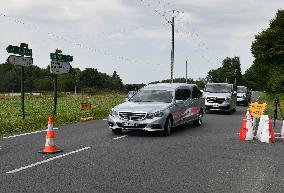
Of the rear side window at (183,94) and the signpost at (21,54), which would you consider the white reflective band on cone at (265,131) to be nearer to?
the rear side window at (183,94)

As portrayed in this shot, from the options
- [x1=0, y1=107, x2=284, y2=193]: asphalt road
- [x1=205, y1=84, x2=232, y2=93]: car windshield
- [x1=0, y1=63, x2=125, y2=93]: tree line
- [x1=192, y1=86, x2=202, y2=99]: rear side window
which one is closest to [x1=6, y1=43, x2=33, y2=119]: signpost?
[x1=0, y1=107, x2=284, y2=193]: asphalt road

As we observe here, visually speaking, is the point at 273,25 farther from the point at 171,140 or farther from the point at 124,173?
the point at 124,173

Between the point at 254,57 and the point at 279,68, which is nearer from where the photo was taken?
the point at 279,68

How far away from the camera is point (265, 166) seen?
8.77 metres

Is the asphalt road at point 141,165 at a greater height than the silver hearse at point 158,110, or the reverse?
the silver hearse at point 158,110

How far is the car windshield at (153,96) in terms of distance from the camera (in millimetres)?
14891

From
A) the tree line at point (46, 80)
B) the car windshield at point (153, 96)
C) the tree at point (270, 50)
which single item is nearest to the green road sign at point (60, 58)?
the car windshield at point (153, 96)

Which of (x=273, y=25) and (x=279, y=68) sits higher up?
(x=273, y=25)

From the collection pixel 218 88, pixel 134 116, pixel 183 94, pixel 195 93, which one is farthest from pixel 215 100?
pixel 134 116

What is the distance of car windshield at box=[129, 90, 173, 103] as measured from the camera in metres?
14.9

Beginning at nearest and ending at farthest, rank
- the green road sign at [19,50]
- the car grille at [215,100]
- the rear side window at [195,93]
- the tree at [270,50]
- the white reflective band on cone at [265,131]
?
the white reflective band on cone at [265,131] < the rear side window at [195,93] < the green road sign at [19,50] < the car grille at [215,100] < the tree at [270,50]

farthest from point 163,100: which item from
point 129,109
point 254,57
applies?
point 254,57

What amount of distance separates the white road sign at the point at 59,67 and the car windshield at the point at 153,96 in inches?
258

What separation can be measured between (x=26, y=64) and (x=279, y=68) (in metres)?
44.7
